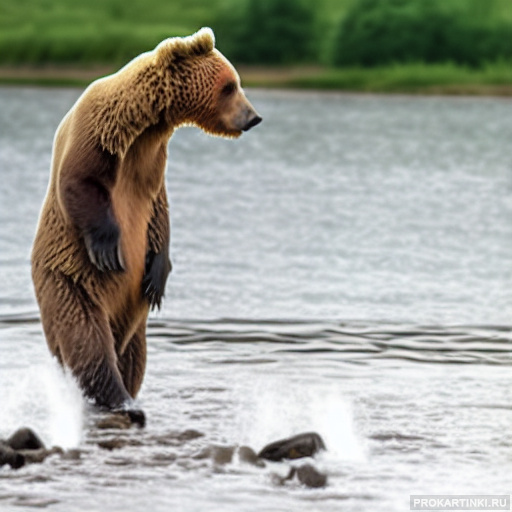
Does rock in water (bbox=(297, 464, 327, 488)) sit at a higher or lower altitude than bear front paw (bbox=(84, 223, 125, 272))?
lower

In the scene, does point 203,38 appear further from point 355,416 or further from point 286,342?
point 286,342

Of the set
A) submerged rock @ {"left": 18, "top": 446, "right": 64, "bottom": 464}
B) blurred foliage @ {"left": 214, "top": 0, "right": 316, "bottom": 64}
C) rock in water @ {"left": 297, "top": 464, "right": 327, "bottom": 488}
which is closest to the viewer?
rock in water @ {"left": 297, "top": 464, "right": 327, "bottom": 488}

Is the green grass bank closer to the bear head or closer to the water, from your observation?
the water

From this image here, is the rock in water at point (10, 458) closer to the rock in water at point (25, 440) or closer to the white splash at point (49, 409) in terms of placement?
the rock in water at point (25, 440)

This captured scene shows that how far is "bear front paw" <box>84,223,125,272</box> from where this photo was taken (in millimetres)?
6910

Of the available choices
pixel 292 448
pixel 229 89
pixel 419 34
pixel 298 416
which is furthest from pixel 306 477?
pixel 419 34

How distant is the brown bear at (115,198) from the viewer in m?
6.89

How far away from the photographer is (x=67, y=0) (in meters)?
38.9

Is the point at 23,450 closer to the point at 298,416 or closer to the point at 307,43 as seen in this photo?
the point at 298,416

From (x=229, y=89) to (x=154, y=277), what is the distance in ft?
2.85

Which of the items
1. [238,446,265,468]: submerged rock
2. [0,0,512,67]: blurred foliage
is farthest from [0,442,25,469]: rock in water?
[0,0,512,67]: blurred foliage

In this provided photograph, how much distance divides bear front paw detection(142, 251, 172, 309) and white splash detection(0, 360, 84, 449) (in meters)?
0.49

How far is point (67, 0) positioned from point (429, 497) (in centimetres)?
3372

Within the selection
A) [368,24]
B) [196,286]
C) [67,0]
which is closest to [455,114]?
[368,24]
